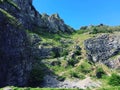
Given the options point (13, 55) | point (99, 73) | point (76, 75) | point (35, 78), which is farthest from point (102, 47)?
point (13, 55)

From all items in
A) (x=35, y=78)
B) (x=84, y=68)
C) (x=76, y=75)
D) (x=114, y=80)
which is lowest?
(x=114, y=80)

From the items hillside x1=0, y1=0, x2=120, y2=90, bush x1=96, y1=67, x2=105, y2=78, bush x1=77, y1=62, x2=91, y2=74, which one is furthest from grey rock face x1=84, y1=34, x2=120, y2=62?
bush x1=96, y1=67, x2=105, y2=78

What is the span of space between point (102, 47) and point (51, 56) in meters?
29.2

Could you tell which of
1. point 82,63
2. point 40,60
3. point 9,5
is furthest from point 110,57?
point 9,5

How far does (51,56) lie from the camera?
160500mm

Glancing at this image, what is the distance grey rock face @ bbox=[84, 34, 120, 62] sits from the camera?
169500mm

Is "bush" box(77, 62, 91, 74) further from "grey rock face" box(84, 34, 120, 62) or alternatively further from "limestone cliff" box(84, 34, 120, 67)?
"grey rock face" box(84, 34, 120, 62)

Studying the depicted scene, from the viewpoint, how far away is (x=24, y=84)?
12225 cm

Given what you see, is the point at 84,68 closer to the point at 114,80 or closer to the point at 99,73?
the point at 99,73

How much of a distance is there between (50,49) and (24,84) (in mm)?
44781

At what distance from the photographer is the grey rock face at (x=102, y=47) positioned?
556 feet

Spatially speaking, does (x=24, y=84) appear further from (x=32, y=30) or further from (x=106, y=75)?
(x=32, y=30)

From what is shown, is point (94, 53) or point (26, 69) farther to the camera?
point (94, 53)

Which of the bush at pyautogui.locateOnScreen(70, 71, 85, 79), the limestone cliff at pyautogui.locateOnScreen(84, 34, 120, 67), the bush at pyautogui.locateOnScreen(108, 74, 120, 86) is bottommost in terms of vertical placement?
the bush at pyautogui.locateOnScreen(108, 74, 120, 86)
